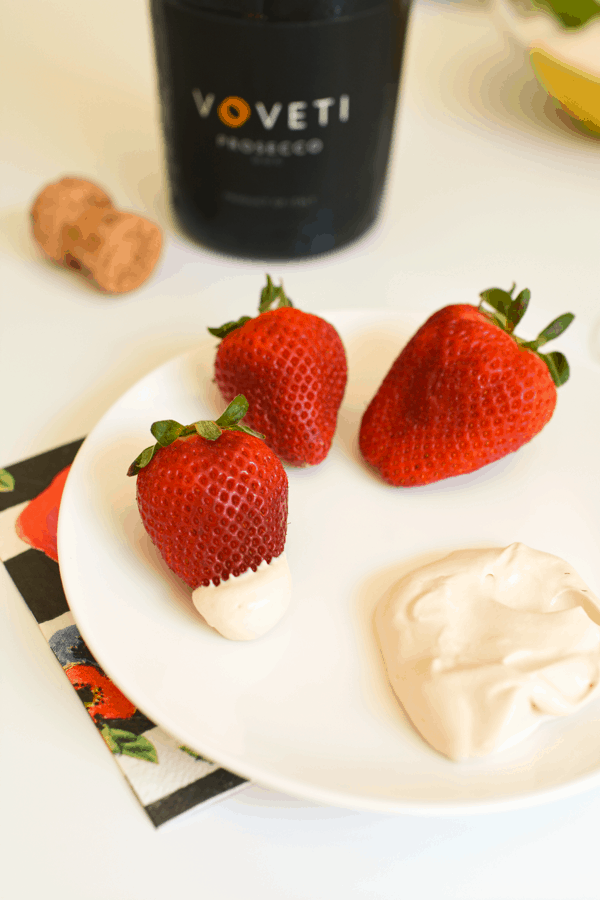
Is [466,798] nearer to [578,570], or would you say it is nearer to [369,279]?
[578,570]

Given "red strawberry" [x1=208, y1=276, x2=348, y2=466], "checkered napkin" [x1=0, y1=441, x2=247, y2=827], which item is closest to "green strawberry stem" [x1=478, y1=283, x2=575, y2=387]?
"red strawberry" [x1=208, y1=276, x2=348, y2=466]

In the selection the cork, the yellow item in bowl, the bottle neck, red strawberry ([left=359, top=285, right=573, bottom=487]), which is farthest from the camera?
the yellow item in bowl

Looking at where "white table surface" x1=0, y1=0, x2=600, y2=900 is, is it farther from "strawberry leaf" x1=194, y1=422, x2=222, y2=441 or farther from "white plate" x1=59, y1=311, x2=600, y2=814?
"strawberry leaf" x1=194, y1=422, x2=222, y2=441

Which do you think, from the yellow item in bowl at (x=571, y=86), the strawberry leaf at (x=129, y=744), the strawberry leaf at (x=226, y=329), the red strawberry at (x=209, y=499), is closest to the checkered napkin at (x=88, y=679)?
the strawberry leaf at (x=129, y=744)

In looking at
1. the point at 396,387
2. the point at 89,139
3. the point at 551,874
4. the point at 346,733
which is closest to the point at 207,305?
the point at 396,387

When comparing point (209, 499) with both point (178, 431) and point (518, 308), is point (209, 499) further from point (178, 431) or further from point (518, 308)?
point (518, 308)

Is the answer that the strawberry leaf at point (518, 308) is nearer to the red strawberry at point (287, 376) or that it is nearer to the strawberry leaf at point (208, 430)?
the red strawberry at point (287, 376)
